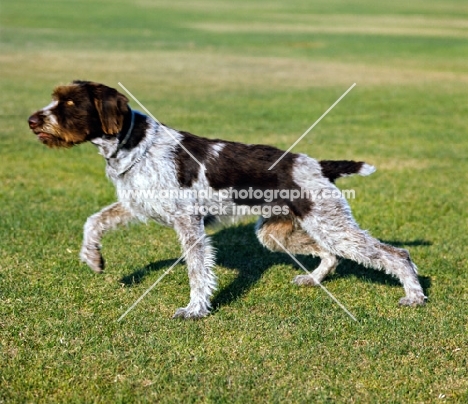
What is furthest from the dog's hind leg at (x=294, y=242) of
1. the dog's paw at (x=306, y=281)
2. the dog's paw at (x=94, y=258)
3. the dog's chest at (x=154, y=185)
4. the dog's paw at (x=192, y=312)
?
the dog's paw at (x=94, y=258)

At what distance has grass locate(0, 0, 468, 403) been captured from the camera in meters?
5.09

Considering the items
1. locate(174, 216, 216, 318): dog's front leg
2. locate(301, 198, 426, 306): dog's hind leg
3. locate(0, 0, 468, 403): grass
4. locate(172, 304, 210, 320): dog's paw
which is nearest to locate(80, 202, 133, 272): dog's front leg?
locate(0, 0, 468, 403): grass

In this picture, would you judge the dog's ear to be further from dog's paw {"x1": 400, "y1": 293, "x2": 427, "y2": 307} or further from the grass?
dog's paw {"x1": 400, "y1": 293, "x2": 427, "y2": 307}

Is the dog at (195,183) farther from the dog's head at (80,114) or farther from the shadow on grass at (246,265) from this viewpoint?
the shadow on grass at (246,265)

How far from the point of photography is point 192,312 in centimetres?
614

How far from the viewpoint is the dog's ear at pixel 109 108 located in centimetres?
613

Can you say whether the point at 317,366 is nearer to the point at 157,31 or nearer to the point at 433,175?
the point at 433,175

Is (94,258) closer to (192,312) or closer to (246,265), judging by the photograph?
(192,312)

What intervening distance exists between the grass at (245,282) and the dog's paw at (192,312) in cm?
10

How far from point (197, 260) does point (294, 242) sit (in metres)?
1.15

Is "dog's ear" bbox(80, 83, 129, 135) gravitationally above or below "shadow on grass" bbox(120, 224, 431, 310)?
above

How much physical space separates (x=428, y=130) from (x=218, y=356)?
40.1ft

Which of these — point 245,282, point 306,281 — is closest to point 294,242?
point 306,281

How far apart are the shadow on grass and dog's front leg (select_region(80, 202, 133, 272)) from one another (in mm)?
504
